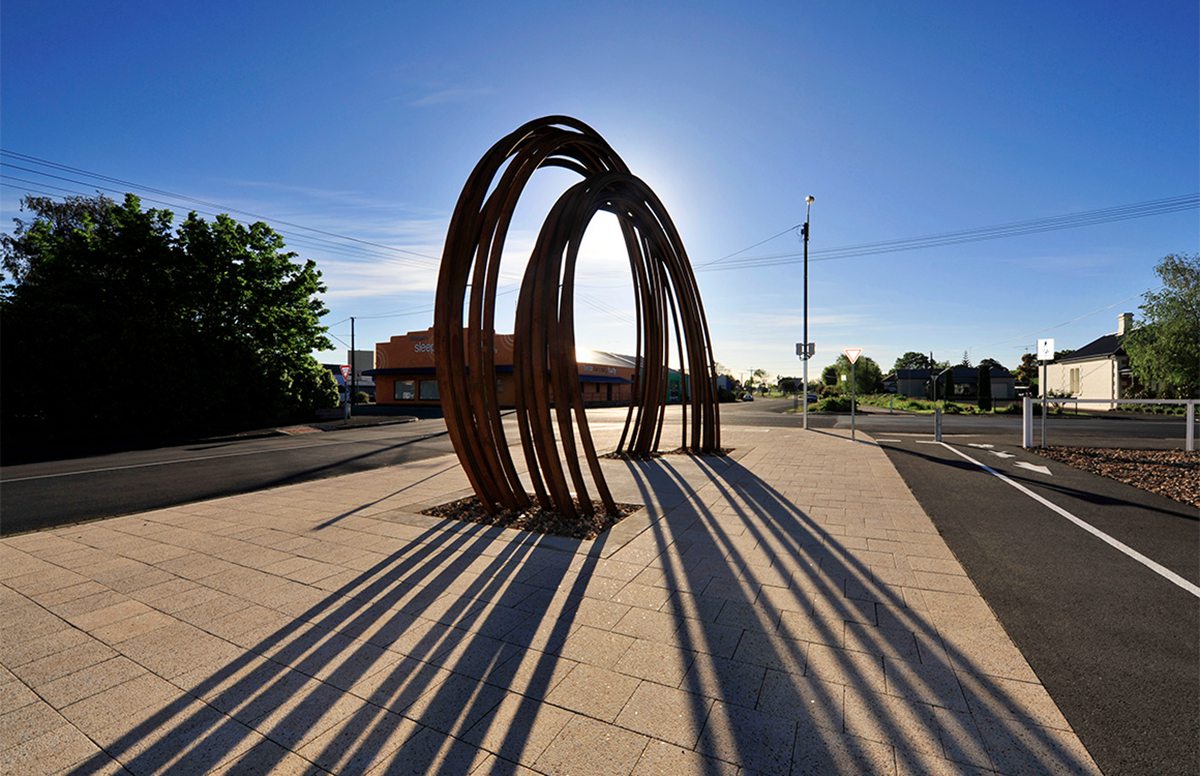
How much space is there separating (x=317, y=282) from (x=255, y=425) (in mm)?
8858

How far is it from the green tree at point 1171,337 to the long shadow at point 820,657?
158ft

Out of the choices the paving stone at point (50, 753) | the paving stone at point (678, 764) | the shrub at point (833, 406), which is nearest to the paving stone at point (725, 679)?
the paving stone at point (678, 764)

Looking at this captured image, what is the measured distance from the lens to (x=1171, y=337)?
36500mm

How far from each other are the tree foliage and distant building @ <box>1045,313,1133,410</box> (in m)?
59.3

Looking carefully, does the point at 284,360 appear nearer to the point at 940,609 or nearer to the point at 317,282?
the point at 317,282

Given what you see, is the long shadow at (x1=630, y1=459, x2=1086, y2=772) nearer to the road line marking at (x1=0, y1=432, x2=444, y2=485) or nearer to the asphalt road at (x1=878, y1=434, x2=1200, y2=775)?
the asphalt road at (x1=878, y1=434, x2=1200, y2=775)

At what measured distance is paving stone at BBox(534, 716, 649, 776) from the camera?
2258 mm

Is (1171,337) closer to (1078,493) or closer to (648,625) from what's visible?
(1078,493)

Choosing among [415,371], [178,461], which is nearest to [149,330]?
[178,461]

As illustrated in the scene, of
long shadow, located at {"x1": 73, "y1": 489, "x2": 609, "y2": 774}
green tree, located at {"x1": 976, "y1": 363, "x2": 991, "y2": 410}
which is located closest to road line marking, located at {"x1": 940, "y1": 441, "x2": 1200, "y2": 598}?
long shadow, located at {"x1": 73, "y1": 489, "x2": 609, "y2": 774}

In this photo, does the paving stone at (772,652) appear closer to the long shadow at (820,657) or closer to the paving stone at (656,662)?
the long shadow at (820,657)

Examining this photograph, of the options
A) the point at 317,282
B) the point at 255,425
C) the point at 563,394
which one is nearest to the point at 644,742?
the point at 563,394

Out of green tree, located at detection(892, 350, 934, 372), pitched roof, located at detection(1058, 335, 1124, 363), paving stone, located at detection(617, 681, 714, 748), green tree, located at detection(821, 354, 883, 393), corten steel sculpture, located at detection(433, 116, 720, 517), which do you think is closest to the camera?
paving stone, located at detection(617, 681, 714, 748)

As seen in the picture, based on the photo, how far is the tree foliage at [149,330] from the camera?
18703mm
